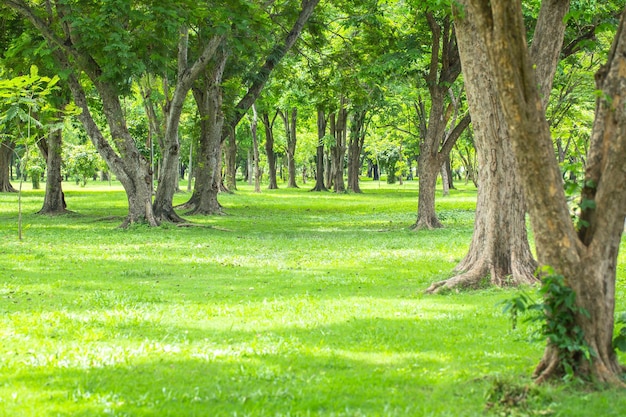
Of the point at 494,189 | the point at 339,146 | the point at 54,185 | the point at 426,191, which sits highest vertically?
the point at 339,146

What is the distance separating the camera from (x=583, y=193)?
22.2 feet

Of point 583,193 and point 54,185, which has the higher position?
point 583,193

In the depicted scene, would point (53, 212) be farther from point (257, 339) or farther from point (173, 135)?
point (257, 339)

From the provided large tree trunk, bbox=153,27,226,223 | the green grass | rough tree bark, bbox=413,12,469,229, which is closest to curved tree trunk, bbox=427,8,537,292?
the green grass

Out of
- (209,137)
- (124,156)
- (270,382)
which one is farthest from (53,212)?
(270,382)

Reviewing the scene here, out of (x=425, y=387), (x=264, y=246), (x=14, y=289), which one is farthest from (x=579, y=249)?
(x=264, y=246)

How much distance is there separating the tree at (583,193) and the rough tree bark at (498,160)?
6.62 meters

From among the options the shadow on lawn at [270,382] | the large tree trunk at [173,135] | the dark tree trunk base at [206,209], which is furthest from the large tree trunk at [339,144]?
the shadow on lawn at [270,382]

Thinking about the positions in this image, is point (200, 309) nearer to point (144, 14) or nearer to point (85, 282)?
point (85, 282)

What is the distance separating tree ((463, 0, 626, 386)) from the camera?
650cm

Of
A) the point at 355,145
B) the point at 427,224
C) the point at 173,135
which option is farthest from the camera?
the point at 355,145

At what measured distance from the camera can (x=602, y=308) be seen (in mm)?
6684

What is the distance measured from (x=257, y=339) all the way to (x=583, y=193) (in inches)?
160

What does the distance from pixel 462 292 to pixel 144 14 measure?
46.7 feet
